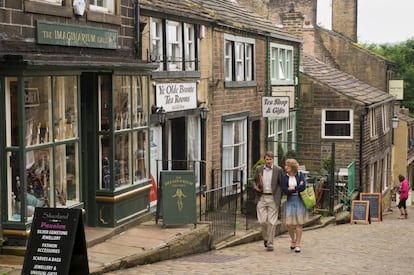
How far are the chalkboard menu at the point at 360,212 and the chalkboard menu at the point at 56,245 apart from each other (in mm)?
15302

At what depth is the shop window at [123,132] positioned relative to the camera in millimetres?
11766

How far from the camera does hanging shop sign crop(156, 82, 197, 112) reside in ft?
47.6

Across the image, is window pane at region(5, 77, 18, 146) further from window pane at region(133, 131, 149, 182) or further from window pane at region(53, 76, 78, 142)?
window pane at region(133, 131, 149, 182)

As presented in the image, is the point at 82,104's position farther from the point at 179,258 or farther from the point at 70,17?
the point at 179,258

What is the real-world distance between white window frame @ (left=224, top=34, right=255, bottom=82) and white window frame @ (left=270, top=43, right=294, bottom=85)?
2152mm

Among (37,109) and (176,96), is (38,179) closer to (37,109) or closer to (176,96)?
(37,109)

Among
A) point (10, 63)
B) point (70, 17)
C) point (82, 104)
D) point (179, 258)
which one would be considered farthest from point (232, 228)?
point (10, 63)

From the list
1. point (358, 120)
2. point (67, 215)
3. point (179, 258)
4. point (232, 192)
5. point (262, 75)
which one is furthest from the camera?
point (358, 120)

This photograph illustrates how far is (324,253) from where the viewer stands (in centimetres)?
1277

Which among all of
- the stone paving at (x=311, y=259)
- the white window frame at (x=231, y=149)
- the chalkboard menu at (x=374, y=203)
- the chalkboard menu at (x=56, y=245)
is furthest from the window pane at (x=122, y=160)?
the chalkboard menu at (x=374, y=203)

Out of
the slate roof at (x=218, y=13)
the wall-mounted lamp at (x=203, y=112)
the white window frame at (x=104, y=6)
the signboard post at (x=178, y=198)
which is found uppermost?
the slate roof at (x=218, y=13)

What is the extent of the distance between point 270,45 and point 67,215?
15952 mm

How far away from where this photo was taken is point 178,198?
12.4 metres

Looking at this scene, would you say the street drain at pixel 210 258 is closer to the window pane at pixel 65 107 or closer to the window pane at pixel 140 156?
the window pane at pixel 140 156
